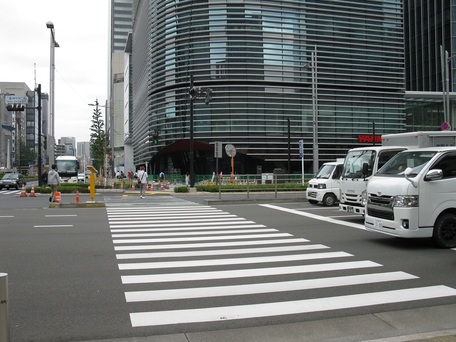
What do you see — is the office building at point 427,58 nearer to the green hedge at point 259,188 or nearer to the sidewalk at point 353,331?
the green hedge at point 259,188

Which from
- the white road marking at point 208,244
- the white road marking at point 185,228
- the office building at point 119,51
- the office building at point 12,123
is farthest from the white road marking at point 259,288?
the office building at point 119,51

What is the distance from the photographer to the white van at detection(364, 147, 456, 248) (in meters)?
8.22

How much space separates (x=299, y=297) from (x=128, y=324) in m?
2.32

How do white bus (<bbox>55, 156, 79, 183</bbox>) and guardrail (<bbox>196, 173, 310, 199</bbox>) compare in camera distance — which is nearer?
guardrail (<bbox>196, 173, 310, 199</bbox>)

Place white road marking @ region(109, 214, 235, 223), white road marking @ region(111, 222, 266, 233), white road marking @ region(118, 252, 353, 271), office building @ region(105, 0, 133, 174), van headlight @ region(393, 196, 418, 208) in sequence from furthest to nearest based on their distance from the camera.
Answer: office building @ region(105, 0, 133, 174) < white road marking @ region(109, 214, 235, 223) < white road marking @ region(111, 222, 266, 233) < van headlight @ region(393, 196, 418, 208) < white road marking @ region(118, 252, 353, 271)

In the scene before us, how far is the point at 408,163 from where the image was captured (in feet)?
30.1

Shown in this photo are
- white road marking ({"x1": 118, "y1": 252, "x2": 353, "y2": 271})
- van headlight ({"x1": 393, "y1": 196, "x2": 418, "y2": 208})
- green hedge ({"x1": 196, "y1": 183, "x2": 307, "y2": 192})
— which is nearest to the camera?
white road marking ({"x1": 118, "y1": 252, "x2": 353, "y2": 271})

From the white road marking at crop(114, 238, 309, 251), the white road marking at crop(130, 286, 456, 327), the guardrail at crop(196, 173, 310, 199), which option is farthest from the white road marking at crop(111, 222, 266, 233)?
the guardrail at crop(196, 173, 310, 199)

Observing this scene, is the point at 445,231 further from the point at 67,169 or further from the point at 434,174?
the point at 67,169

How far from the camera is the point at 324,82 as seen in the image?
1965 inches

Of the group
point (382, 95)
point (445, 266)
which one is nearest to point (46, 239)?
point (445, 266)

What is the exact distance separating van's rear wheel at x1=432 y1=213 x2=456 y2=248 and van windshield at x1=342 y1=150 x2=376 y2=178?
12.8 ft

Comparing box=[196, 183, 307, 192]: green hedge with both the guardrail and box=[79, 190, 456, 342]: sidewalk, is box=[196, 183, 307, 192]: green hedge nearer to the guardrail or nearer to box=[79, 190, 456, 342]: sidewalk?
the guardrail

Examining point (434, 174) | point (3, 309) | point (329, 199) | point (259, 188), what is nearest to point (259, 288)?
point (3, 309)
